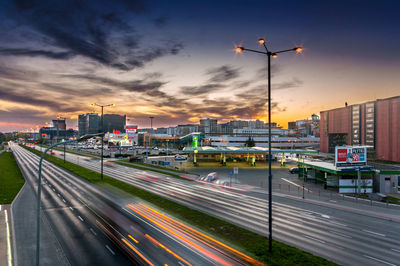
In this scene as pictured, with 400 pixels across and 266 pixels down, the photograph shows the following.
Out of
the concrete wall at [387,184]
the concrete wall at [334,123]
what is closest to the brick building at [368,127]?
the concrete wall at [334,123]

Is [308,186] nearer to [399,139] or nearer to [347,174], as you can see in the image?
[347,174]

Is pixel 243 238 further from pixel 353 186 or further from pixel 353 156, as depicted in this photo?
pixel 353 156

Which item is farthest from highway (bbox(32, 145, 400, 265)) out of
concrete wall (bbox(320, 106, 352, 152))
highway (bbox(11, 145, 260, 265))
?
concrete wall (bbox(320, 106, 352, 152))

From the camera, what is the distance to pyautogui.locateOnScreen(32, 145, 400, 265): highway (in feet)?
53.6

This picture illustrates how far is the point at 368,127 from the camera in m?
83.5

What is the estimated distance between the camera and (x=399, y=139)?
227 ft

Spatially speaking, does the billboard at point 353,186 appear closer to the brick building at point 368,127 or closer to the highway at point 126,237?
the brick building at point 368,127

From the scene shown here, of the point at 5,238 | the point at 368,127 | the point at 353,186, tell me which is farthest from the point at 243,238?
the point at 368,127

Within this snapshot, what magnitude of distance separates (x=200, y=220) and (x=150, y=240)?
6.32m

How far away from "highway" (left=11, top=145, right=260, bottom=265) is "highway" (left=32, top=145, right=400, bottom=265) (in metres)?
5.62

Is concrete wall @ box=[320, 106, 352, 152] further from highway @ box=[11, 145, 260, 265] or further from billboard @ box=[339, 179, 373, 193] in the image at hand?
highway @ box=[11, 145, 260, 265]

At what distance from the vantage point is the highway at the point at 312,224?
16.3 m

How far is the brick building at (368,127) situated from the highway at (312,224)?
146ft

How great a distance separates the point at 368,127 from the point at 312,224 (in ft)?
275
